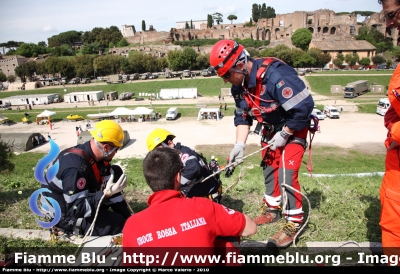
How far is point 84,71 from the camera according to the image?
7819 centimetres

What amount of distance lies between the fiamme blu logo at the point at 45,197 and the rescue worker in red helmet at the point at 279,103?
2807 mm

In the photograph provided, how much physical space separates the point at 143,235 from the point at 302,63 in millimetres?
77484

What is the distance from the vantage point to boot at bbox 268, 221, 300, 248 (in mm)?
4109

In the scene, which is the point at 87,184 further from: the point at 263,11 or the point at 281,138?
the point at 263,11

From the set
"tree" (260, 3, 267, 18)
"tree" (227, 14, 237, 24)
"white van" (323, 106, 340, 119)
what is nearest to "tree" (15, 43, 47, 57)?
"tree" (260, 3, 267, 18)

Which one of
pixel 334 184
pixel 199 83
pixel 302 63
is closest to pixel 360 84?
pixel 302 63

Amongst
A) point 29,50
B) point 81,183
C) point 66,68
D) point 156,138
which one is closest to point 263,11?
point 66,68

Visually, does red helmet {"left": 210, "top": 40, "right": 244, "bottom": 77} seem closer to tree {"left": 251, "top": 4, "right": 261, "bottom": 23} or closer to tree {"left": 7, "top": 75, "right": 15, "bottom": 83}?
tree {"left": 7, "top": 75, "right": 15, "bottom": 83}

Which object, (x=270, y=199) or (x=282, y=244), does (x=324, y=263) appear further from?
(x=270, y=199)

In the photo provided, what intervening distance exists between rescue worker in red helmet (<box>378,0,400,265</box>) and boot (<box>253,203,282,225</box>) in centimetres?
211

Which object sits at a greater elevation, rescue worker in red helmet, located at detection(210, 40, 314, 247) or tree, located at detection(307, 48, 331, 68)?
tree, located at detection(307, 48, 331, 68)

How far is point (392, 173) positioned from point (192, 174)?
2.60 metres

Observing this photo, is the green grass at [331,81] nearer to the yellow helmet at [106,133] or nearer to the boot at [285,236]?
the boot at [285,236]

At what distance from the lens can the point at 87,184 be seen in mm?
4344
